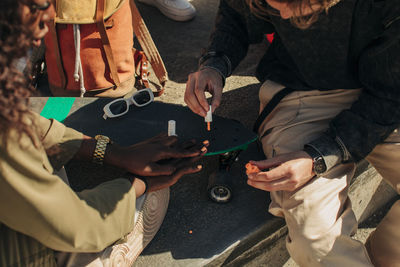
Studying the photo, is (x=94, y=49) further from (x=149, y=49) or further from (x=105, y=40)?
(x=149, y=49)

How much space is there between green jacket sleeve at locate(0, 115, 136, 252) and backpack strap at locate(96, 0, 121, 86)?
987 millimetres

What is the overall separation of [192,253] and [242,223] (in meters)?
0.26

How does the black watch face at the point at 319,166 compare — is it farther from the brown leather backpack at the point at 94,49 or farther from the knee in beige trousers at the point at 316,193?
the brown leather backpack at the point at 94,49

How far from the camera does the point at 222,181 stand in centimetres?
167

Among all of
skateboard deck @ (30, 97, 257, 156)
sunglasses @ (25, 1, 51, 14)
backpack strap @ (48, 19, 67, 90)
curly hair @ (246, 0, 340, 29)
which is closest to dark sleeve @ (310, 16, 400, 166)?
curly hair @ (246, 0, 340, 29)

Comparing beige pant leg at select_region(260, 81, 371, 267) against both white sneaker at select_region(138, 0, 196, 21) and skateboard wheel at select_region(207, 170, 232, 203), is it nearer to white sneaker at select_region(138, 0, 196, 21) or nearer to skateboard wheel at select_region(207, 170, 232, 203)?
skateboard wheel at select_region(207, 170, 232, 203)

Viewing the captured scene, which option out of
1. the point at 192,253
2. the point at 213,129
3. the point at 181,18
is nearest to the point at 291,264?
the point at 192,253

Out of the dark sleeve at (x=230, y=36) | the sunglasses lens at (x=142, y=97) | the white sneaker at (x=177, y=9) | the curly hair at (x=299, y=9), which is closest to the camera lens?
the curly hair at (x=299, y=9)

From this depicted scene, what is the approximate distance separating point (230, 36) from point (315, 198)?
86 centimetres

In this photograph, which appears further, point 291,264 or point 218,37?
point 291,264

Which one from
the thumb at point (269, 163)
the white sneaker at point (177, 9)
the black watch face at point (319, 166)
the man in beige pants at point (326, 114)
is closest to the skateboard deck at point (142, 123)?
the man in beige pants at point (326, 114)

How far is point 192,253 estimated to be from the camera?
Result: 154cm

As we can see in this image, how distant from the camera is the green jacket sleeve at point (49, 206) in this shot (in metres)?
0.91

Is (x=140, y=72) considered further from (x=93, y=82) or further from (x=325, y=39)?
(x=325, y=39)
